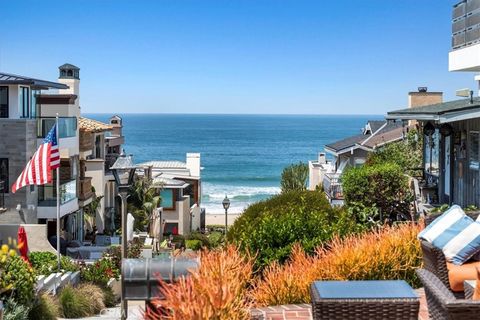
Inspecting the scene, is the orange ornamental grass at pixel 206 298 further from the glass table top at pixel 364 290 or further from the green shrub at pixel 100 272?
the green shrub at pixel 100 272

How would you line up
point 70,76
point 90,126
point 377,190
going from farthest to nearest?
point 70,76
point 90,126
point 377,190

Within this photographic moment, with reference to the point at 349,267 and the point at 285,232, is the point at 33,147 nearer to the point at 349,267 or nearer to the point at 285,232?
the point at 285,232

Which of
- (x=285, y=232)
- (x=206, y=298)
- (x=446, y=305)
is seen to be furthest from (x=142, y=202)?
(x=446, y=305)

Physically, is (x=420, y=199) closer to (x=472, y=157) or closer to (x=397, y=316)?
(x=472, y=157)

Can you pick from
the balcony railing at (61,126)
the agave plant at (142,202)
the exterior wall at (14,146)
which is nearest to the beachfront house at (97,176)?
the agave plant at (142,202)

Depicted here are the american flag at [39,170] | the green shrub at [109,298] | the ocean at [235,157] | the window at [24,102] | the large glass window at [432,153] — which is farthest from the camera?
the ocean at [235,157]

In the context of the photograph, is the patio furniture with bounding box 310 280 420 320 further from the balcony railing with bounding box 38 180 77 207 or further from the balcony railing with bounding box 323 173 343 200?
the balcony railing with bounding box 323 173 343 200
